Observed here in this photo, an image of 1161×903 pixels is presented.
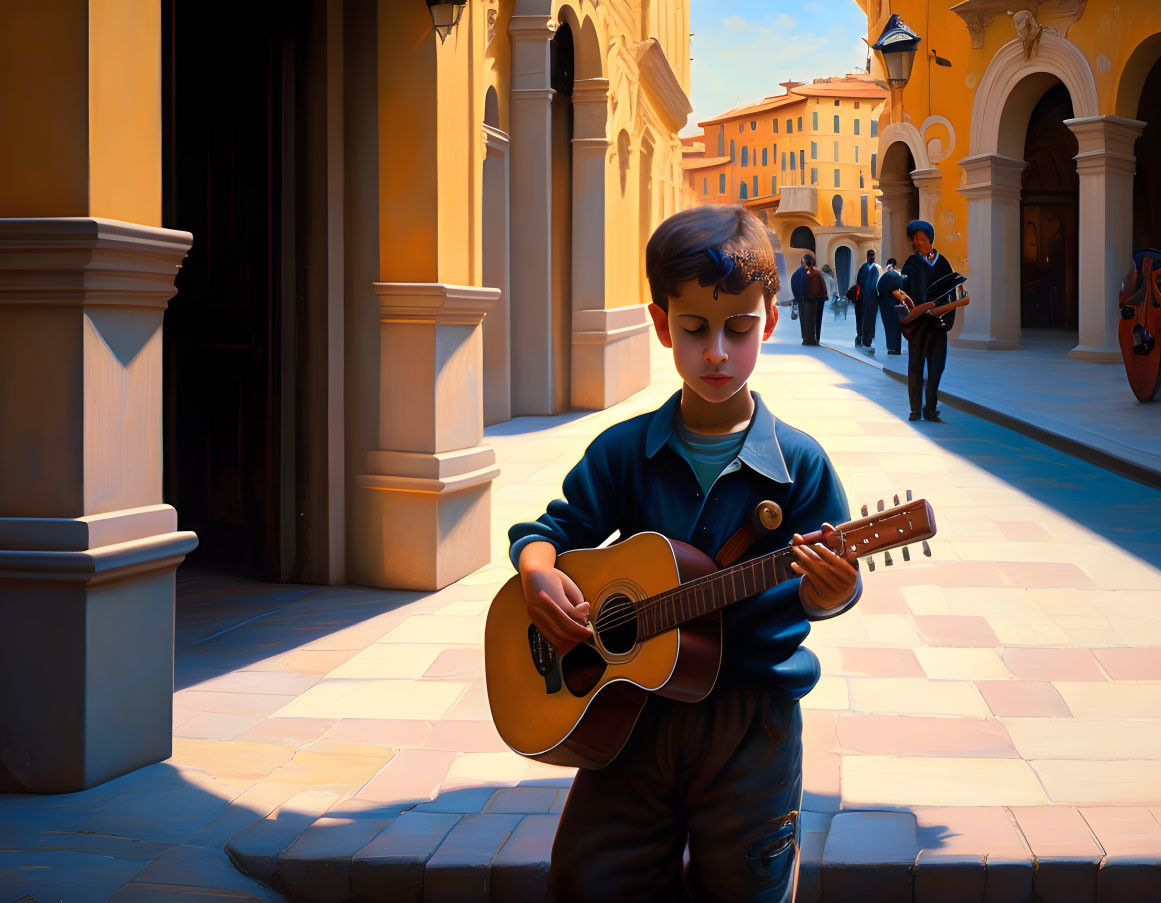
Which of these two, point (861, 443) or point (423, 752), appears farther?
point (861, 443)

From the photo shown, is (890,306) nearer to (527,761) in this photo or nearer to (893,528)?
(527,761)

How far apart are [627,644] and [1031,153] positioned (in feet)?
84.1

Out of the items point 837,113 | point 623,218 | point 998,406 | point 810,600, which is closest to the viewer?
point 810,600

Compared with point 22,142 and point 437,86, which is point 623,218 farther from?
point 22,142

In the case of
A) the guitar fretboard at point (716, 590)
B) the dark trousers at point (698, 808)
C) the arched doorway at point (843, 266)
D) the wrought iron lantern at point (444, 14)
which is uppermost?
the arched doorway at point (843, 266)

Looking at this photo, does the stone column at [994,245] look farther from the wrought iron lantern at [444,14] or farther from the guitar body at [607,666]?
the guitar body at [607,666]

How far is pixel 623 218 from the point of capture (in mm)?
17062

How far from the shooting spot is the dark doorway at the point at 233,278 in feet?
19.3

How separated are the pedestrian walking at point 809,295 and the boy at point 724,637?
831 inches

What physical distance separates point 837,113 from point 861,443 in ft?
215

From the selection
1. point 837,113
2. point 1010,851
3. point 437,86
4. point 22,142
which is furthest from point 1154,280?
point 837,113

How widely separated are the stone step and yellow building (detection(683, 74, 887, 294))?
2416 inches

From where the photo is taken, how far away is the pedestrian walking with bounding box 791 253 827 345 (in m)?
23.2

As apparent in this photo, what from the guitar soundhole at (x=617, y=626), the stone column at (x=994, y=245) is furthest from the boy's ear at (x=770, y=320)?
the stone column at (x=994, y=245)
